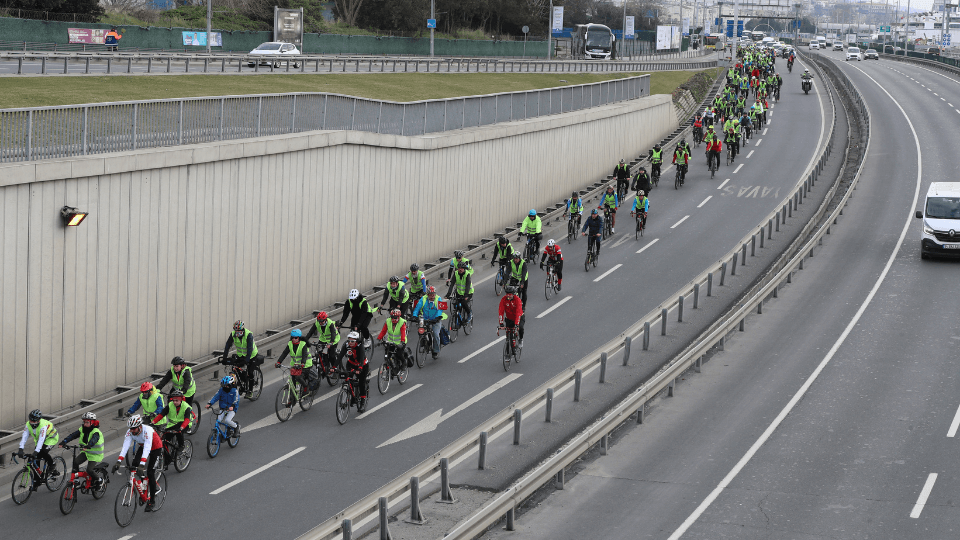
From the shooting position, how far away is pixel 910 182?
3850 centimetres

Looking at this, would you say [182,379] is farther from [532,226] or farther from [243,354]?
[532,226]

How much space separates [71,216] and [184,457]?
4.43 meters

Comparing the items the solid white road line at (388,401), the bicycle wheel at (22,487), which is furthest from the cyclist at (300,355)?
the bicycle wheel at (22,487)

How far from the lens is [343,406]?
17.9 m

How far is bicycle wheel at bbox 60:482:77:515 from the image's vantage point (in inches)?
559

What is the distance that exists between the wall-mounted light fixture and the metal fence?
3.40 feet

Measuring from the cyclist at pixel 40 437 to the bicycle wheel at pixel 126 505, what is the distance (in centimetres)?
144

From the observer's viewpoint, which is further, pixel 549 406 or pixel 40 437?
pixel 549 406

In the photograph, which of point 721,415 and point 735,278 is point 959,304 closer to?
point 735,278

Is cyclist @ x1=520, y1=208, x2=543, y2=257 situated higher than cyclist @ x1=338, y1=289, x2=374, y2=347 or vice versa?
cyclist @ x1=520, y1=208, x2=543, y2=257

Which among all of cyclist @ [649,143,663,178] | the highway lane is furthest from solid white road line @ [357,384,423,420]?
cyclist @ [649,143,663,178]

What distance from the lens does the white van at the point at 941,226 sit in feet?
88.0

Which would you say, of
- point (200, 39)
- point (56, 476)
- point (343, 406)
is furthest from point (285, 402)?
point (200, 39)

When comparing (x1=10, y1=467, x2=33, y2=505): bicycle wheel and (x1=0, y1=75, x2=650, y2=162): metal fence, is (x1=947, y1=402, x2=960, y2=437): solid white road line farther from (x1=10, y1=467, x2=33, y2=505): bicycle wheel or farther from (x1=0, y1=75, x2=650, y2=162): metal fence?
(x1=0, y1=75, x2=650, y2=162): metal fence
